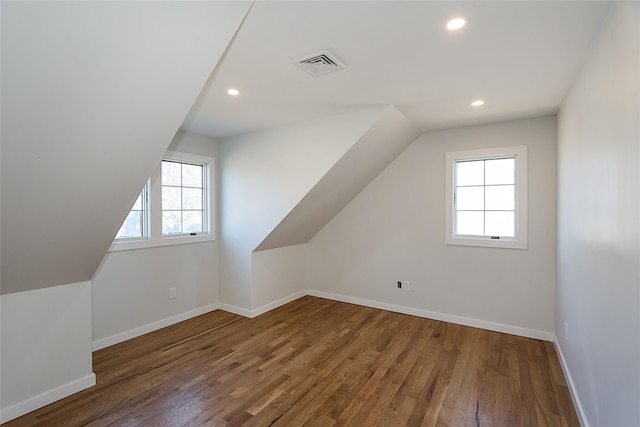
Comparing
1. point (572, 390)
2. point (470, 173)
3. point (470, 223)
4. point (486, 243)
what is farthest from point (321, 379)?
point (470, 173)

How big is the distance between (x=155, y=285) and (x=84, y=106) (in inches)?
99.5

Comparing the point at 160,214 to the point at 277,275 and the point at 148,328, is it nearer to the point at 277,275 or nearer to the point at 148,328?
the point at 148,328

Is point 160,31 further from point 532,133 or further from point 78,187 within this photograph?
point 532,133

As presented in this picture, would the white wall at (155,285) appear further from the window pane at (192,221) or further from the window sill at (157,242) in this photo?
the window pane at (192,221)

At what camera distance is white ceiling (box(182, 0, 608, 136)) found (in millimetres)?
1502

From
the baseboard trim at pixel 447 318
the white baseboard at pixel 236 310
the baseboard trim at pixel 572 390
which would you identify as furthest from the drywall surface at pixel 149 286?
the baseboard trim at pixel 572 390

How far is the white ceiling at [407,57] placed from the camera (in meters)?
1.50

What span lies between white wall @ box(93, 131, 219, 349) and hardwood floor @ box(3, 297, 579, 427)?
194 millimetres

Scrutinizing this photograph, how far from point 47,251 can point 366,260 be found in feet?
11.3

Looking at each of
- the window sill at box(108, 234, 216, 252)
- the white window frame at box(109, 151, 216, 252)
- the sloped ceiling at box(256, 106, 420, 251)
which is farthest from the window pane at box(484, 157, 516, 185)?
the window sill at box(108, 234, 216, 252)

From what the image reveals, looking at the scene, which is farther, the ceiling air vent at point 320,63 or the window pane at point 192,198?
the window pane at point 192,198

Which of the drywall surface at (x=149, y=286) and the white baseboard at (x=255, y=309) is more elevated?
the drywall surface at (x=149, y=286)

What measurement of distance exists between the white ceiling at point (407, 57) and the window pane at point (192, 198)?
3.74 feet

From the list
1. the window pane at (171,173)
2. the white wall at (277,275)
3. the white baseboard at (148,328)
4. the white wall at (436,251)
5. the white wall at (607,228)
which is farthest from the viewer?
the white wall at (277,275)
